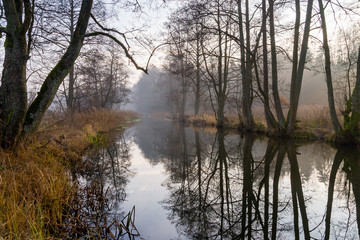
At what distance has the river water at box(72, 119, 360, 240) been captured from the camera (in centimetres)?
271

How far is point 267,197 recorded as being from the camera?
3.58 metres

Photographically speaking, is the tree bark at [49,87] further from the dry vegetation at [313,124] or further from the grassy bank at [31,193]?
the dry vegetation at [313,124]

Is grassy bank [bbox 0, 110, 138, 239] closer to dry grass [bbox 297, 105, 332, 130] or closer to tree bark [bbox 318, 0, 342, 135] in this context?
tree bark [bbox 318, 0, 342, 135]

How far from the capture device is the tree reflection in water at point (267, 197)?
8.81 feet

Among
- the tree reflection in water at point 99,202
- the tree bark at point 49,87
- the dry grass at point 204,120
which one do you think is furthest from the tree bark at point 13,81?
the dry grass at point 204,120

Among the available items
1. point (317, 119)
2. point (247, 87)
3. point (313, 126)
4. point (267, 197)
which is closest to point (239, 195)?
point (267, 197)

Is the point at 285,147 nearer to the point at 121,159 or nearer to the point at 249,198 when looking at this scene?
the point at 249,198

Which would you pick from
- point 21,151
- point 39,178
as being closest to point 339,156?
point 39,178

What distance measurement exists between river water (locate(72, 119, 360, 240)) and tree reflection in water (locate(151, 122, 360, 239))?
0.01 meters

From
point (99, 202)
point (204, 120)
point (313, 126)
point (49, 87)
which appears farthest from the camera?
point (204, 120)

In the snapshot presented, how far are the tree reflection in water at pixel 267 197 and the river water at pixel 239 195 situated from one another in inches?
0.4

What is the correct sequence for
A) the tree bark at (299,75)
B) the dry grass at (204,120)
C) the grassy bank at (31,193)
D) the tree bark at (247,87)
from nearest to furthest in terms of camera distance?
the grassy bank at (31,193)
the tree bark at (299,75)
the tree bark at (247,87)
the dry grass at (204,120)

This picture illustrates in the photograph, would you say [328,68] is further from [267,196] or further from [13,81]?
[13,81]

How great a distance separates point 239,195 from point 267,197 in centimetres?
45
